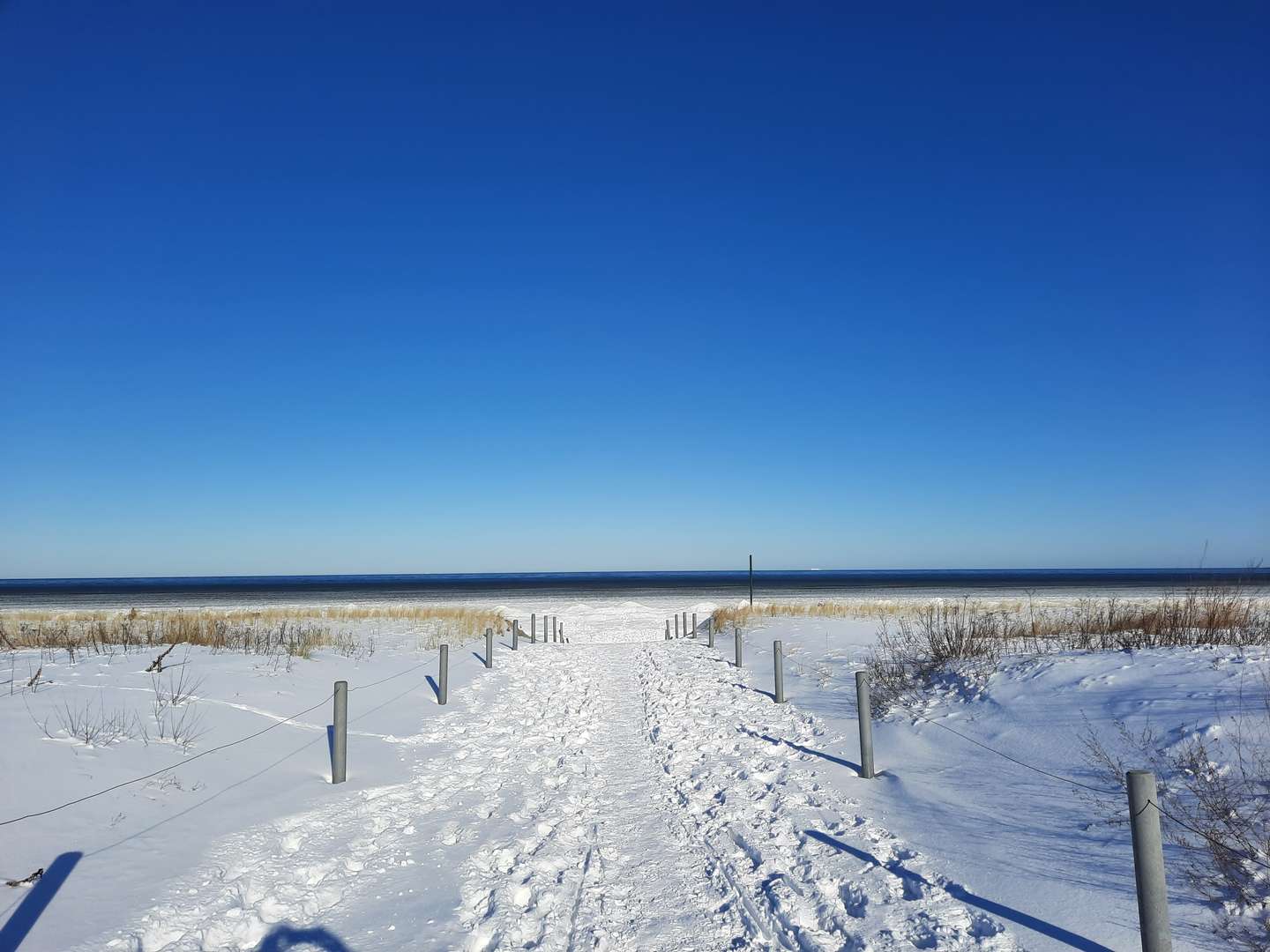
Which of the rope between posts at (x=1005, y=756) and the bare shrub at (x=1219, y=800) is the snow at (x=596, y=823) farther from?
the bare shrub at (x=1219, y=800)

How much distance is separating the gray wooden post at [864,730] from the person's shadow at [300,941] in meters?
6.44

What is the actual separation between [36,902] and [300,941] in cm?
197

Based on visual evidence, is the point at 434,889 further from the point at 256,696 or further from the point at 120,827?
the point at 256,696

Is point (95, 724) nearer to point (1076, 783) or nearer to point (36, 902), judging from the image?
point (36, 902)

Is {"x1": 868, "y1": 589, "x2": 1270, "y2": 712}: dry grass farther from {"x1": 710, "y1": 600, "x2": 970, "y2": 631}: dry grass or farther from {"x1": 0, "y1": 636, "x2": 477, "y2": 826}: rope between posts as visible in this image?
{"x1": 710, "y1": 600, "x2": 970, "y2": 631}: dry grass

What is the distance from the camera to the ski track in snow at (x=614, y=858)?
5.48m

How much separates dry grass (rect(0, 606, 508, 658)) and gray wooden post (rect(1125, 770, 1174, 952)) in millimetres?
17538

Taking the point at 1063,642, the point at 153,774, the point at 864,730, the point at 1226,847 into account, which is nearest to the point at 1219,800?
the point at 1226,847

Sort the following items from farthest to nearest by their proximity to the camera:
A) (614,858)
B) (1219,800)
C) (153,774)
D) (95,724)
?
(95,724) → (153,774) → (614,858) → (1219,800)

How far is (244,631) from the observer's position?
23.7 meters

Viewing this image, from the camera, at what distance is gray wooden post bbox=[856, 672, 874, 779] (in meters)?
9.41

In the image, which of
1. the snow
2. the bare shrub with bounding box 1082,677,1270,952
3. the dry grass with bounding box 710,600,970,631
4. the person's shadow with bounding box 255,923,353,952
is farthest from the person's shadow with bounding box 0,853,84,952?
the dry grass with bounding box 710,600,970,631

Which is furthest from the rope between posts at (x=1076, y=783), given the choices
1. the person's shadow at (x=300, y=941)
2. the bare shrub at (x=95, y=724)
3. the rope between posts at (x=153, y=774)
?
the bare shrub at (x=95, y=724)

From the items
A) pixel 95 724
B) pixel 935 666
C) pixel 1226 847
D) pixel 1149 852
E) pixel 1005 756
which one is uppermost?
pixel 1149 852
